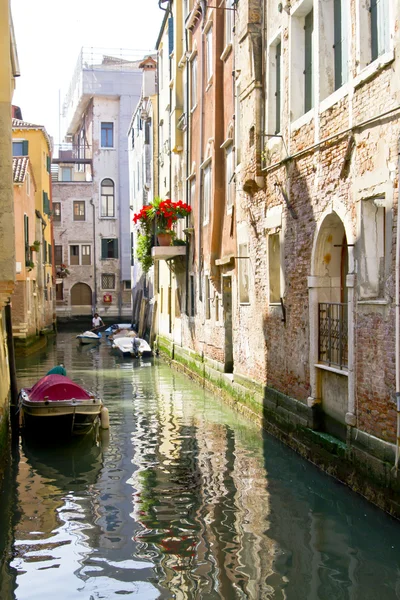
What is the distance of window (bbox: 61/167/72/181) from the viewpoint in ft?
165

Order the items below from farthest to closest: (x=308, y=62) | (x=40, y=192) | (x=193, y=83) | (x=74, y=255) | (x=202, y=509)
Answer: (x=74, y=255) < (x=40, y=192) < (x=193, y=83) < (x=308, y=62) < (x=202, y=509)

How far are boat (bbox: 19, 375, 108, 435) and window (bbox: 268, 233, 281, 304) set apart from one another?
10.2 ft

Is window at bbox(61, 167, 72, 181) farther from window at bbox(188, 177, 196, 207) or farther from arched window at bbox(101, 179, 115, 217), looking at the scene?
window at bbox(188, 177, 196, 207)

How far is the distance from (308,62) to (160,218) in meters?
10.6

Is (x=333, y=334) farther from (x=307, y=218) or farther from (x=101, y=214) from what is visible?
(x=101, y=214)

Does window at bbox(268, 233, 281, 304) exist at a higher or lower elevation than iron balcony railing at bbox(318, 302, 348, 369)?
higher

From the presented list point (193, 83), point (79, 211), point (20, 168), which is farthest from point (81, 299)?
point (193, 83)

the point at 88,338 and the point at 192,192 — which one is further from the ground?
the point at 192,192

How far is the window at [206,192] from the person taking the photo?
60.0 feet

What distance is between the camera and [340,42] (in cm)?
936

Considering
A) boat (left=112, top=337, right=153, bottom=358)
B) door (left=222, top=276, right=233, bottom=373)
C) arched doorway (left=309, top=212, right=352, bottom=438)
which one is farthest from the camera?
boat (left=112, top=337, right=153, bottom=358)

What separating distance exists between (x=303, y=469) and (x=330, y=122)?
407cm

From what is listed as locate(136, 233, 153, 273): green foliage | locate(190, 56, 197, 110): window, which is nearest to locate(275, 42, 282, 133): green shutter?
locate(190, 56, 197, 110): window

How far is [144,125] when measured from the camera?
3344 cm
